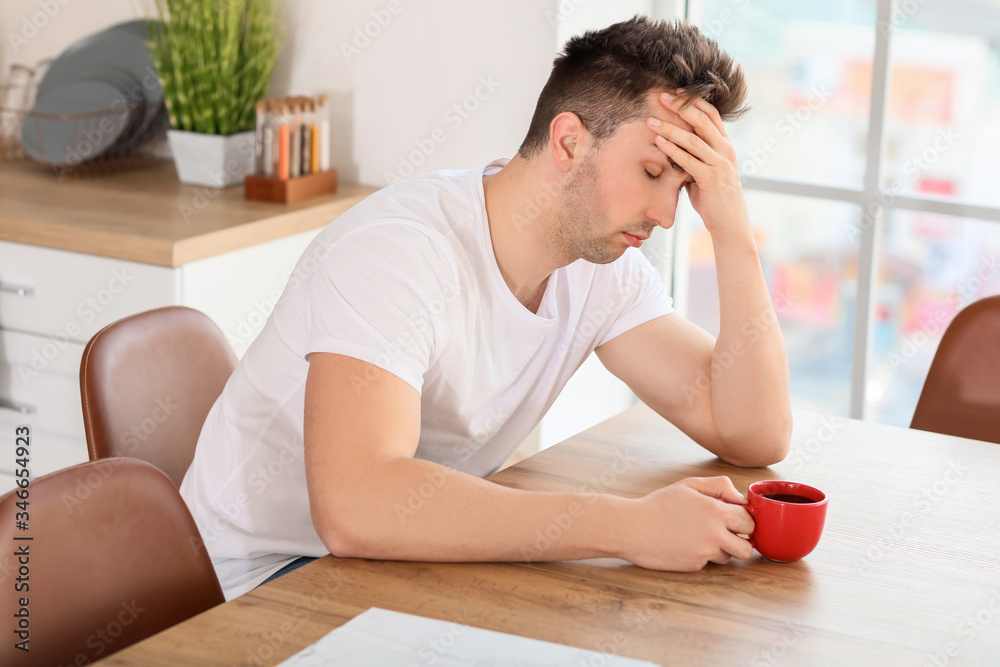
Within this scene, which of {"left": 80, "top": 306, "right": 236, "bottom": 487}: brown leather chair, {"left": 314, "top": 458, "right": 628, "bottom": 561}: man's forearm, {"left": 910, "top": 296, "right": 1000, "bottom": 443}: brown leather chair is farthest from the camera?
{"left": 910, "top": 296, "right": 1000, "bottom": 443}: brown leather chair

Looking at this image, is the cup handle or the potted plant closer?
the cup handle

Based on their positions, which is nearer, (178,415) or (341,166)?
(178,415)

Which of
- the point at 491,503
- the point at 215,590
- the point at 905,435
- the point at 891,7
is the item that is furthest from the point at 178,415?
the point at 891,7

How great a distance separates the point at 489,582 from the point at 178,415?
71 centimetres

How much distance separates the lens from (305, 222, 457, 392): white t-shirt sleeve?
1088 mm

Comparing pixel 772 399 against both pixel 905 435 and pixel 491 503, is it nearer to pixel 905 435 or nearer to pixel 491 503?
pixel 905 435

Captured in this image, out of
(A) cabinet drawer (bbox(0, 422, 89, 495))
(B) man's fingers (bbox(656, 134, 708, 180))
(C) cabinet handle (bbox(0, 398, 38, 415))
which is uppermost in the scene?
(B) man's fingers (bbox(656, 134, 708, 180))

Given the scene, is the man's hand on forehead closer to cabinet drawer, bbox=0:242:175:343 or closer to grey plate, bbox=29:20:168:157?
cabinet drawer, bbox=0:242:175:343

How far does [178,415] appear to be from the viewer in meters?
1.53

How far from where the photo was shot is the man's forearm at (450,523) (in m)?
1.01

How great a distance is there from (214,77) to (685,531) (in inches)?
74.2

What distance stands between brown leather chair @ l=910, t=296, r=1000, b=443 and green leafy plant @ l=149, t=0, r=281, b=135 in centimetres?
169

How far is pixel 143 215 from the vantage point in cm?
230

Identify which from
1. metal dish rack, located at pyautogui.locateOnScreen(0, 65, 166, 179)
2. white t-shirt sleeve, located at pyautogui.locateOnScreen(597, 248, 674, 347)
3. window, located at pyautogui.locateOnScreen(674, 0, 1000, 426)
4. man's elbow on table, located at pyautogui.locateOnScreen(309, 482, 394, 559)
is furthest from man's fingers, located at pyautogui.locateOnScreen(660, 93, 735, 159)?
metal dish rack, located at pyautogui.locateOnScreen(0, 65, 166, 179)
